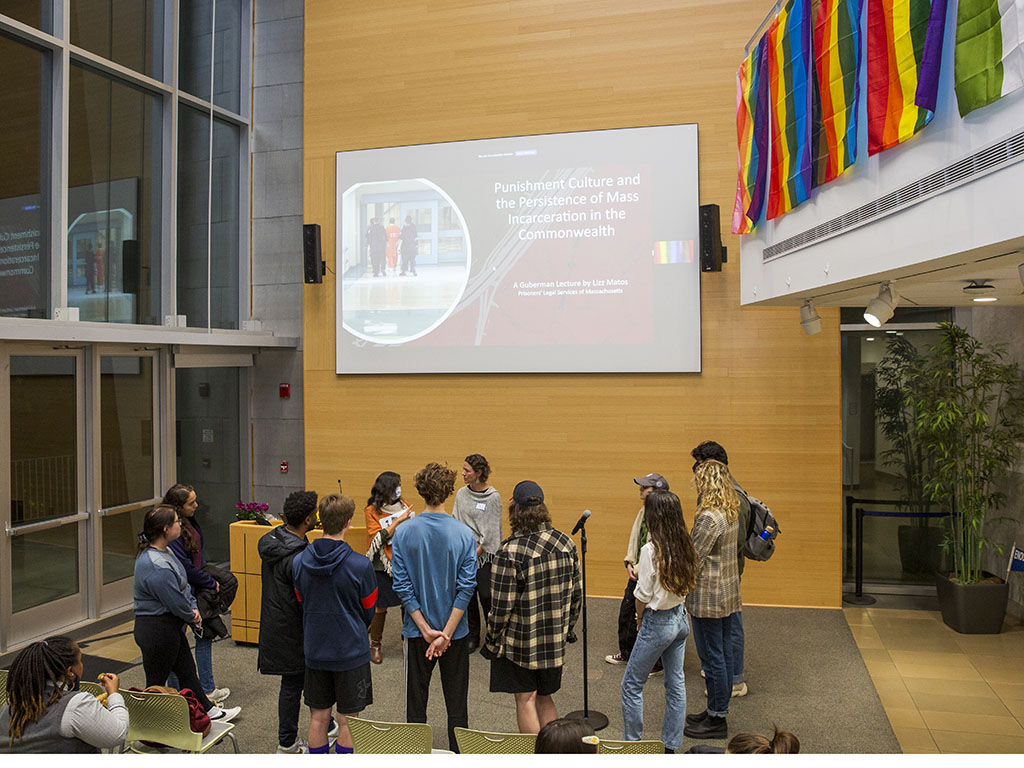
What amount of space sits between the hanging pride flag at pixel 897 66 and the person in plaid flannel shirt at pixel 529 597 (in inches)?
90.1

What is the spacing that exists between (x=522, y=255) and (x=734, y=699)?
3.99m

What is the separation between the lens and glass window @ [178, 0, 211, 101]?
7.34 m

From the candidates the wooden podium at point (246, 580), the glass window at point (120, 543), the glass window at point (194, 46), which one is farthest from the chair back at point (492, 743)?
the glass window at point (194, 46)

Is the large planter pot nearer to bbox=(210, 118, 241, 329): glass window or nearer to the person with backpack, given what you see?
the person with backpack

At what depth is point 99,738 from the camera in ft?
8.20

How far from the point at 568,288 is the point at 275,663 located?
4055 millimetres

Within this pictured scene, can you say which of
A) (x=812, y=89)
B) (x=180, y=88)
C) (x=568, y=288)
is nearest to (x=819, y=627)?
(x=568, y=288)

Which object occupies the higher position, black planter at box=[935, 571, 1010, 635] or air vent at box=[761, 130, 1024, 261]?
air vent at box=[761, 130, 1024, 261]

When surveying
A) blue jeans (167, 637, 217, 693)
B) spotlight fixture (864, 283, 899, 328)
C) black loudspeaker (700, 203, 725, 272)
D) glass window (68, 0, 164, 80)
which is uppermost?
glass window (68, 0, 164, 80)

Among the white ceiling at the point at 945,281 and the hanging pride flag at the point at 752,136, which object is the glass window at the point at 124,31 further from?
the white ceiling at the point at 945,281

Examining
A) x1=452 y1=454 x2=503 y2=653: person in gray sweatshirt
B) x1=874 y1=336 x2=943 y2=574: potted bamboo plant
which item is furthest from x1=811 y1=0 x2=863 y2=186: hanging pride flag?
x1=874 y1=336 x2=943 y2=574: potted bamboo plant

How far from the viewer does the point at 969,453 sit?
19.2ft

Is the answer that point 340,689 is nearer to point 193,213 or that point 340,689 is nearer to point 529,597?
point 529,597

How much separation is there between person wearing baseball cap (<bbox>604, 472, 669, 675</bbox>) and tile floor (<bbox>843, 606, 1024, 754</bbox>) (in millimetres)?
1455
